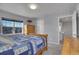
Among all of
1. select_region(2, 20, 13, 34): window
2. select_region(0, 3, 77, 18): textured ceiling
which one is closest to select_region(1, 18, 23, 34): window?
select_region(2, 20, 13, 34): window

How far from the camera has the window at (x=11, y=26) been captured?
1126mm

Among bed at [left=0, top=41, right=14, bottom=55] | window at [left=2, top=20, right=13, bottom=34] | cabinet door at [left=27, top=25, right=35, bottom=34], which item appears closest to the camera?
bed at [left=0, top=41, right=14, bottom=55]

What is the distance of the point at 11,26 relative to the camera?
120 cm

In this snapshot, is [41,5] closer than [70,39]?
Yes

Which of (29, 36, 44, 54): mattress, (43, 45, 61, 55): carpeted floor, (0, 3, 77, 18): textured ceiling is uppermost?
(0, 3, 77, 18): textured ceiling

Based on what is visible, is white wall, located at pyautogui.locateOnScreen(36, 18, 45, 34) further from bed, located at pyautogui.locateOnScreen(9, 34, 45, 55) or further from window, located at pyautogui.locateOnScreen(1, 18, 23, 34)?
window, located at pyautogui.locateOnScreen(1, 18, 23, 34)

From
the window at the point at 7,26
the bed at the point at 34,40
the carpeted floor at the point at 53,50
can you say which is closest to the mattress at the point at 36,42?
the bed at the point at 34,40

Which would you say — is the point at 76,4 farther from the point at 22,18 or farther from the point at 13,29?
the point at 13,29

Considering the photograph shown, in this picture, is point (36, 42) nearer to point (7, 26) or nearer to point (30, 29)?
point (30, 29)

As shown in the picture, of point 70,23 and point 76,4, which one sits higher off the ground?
point 76,4

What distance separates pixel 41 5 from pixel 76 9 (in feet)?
1.33

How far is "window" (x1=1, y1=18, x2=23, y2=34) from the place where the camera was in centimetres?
113

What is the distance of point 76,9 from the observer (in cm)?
118

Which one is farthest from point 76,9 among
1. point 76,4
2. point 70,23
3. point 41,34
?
point 41,34
